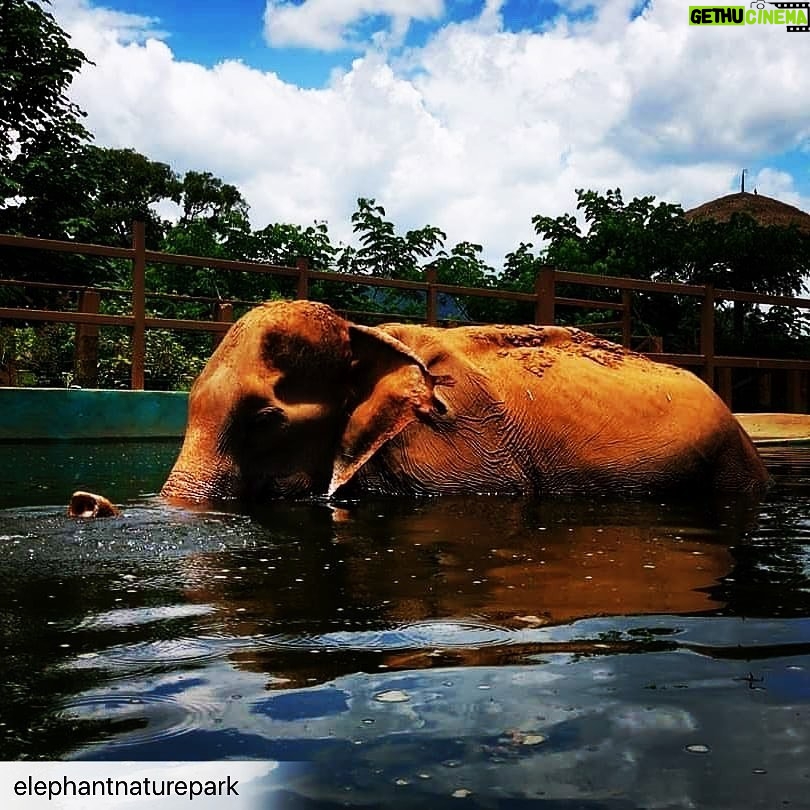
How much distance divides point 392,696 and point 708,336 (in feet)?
38.4

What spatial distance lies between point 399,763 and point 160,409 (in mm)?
9063

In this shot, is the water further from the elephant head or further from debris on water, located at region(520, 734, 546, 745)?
the elephant head

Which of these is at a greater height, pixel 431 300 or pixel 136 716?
pixel 431 300

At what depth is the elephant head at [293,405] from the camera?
4934 mm

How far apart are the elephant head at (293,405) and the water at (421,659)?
89 centimetres

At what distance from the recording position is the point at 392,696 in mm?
1925

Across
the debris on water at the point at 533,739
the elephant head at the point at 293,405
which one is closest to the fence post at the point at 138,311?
the elephant head at the point at 293,405

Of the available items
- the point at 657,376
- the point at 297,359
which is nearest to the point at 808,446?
the point at 657,376

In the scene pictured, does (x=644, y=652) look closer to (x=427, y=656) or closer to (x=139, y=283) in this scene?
(x=427, y=656)

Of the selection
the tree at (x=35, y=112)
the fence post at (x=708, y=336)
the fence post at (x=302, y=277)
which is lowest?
the fence post at (x=708, y=336)

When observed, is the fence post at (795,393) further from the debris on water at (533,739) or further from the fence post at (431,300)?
the debris on water at (533,739)

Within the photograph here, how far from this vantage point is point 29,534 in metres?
3.67

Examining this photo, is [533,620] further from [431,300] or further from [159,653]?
[431,300]

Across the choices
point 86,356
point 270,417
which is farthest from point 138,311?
point 270,417
